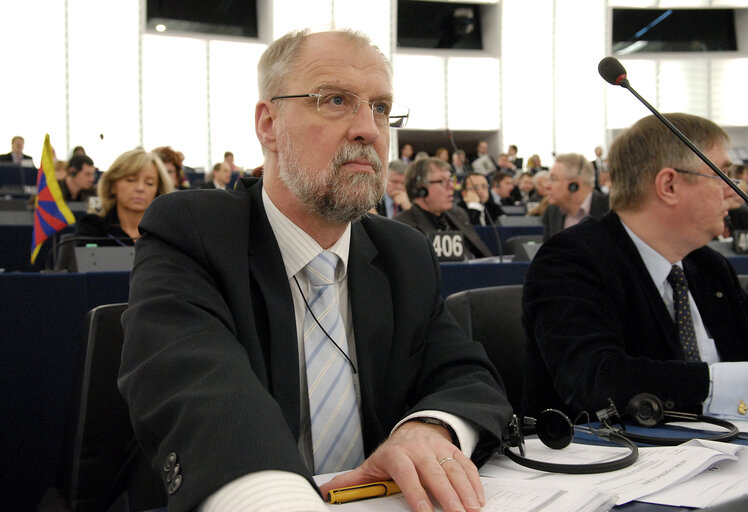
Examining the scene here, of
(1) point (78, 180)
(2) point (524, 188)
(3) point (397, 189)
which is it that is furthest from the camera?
(2) point (524, 188)

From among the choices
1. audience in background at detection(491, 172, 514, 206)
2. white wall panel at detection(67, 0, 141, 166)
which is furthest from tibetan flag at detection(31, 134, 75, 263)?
white wall panel at detection(67, 0, 141, 166)

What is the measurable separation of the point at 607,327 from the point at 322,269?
2.16 ft

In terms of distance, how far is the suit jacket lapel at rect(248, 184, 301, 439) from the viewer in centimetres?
110

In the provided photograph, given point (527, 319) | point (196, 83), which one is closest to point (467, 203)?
point (527, 319)

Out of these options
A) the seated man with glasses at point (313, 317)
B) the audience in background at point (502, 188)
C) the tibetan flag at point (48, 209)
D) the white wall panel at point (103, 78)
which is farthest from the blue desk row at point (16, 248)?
the white wall panel at point (103, 78)

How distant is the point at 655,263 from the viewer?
5.43 feet

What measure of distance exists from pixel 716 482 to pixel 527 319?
2.53ft

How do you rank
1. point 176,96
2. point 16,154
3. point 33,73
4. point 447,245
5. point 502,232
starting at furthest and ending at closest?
point 176,96 < point 33,73 < point 16,154 < point 502,232 < point 447,245

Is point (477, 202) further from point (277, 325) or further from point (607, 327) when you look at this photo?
point (277, 325)

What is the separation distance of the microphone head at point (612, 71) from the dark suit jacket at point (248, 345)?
497 mm

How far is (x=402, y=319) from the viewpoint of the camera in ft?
4.10

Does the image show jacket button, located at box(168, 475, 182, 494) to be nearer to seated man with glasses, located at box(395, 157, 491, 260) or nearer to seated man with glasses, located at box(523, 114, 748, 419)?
seated man with glasses, located at box(523, 114, 748, 419)

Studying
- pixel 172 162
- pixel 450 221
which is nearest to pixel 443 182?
pixel 450 221

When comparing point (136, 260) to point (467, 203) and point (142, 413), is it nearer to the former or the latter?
point (142, 413)
